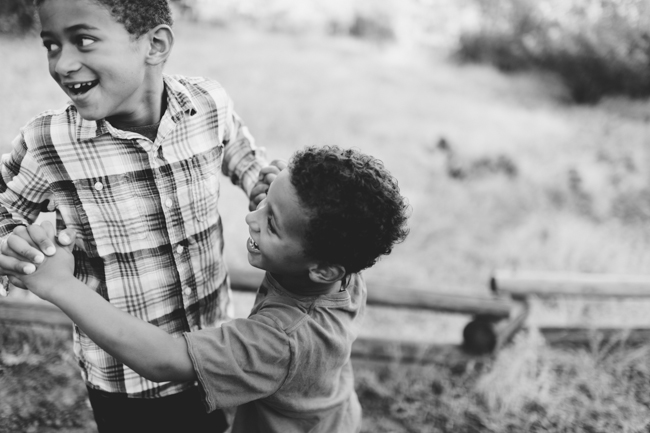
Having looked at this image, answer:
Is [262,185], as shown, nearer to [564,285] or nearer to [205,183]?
[205,183]

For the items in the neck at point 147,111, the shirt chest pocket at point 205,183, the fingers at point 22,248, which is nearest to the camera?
the fingers at point 22,248

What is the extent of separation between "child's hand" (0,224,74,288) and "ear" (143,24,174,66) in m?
0.58

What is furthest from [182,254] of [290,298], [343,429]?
[343,429]

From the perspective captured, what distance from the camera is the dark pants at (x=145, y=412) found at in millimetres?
1682

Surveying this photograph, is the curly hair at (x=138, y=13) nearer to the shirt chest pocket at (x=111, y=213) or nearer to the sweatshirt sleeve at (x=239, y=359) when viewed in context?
the shirt chest pocket at (x=111, y=213)

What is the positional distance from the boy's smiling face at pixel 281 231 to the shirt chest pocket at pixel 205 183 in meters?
0.31

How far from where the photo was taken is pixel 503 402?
3025 mm

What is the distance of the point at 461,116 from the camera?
768cm

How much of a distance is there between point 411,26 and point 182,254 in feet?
31.9

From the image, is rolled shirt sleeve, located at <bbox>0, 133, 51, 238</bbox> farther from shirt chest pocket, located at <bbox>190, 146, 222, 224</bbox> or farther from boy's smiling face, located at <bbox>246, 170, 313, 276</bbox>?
boy's smiling face, located at <bbox>246, 170, 313, 276</bbox>

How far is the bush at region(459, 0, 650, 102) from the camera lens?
26.3 ft

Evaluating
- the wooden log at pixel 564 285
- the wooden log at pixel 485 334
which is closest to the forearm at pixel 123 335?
the wooden log at pixel 485 334

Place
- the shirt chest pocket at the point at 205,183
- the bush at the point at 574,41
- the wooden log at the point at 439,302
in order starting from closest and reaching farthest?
the shirt chest pocket at the point at 205,183
the wooden log at the point at 439,302
the bush at the point at 574,41

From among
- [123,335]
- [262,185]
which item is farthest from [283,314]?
[262,185]
